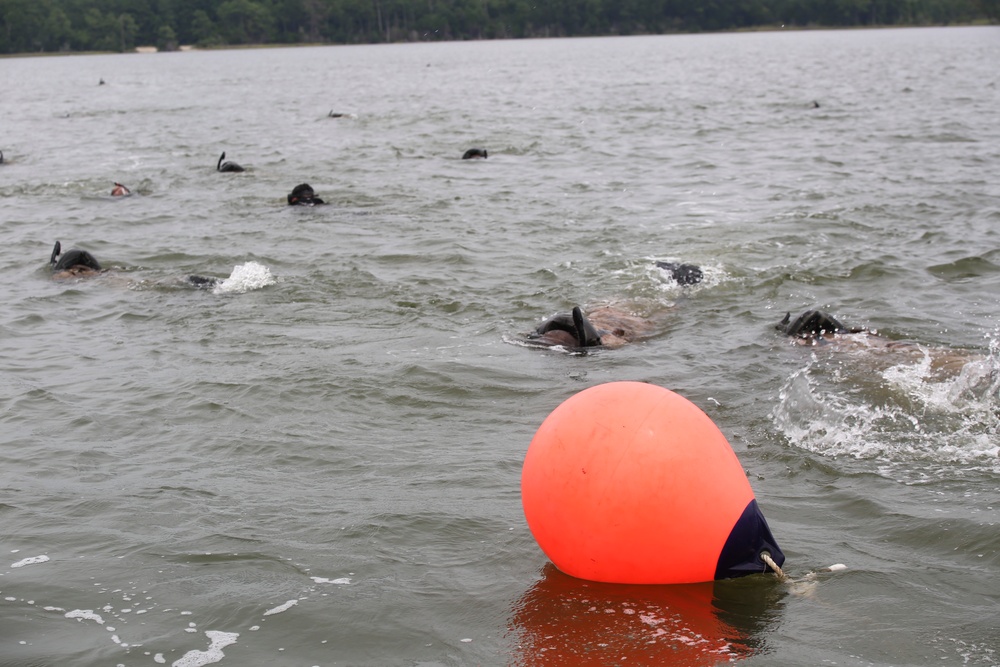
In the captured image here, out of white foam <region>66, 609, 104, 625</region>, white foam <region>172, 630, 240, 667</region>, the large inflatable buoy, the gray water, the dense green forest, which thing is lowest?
white foam <region>172, 630, 240, 667</region>

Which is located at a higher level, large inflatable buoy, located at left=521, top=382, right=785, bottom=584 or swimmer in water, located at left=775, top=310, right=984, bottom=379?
large inflatable buoy, located at left=521, top=382, right=785, bottom=584

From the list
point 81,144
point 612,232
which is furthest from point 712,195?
point 81,144

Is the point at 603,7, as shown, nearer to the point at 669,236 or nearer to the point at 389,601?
the point at 669,236

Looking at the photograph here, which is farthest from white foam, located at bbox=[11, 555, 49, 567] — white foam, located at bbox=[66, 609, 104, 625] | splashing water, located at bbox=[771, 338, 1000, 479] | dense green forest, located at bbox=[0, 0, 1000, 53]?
dense green forest, located at bbox=[0, 0, 1000, 53]

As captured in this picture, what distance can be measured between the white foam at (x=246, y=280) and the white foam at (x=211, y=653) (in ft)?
24.4

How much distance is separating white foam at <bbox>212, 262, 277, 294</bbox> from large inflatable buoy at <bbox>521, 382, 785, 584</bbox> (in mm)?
7830

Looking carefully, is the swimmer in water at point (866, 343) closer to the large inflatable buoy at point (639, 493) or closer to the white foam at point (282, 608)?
the large inflatable buoy at point (639, 493)

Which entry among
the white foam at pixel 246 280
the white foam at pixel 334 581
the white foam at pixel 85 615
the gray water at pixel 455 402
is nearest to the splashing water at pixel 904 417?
the gray water at pixel 455 402

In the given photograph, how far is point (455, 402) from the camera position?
28.0 ft

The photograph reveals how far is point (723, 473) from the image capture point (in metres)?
4.91

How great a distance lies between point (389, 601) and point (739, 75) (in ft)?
167

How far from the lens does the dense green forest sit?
128250mm

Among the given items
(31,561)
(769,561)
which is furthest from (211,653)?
(769,561)

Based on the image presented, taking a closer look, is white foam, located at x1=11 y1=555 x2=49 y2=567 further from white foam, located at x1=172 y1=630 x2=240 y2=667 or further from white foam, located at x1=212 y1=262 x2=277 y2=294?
white foam, located at x1=212 y1=262 x2=277 y2=294
